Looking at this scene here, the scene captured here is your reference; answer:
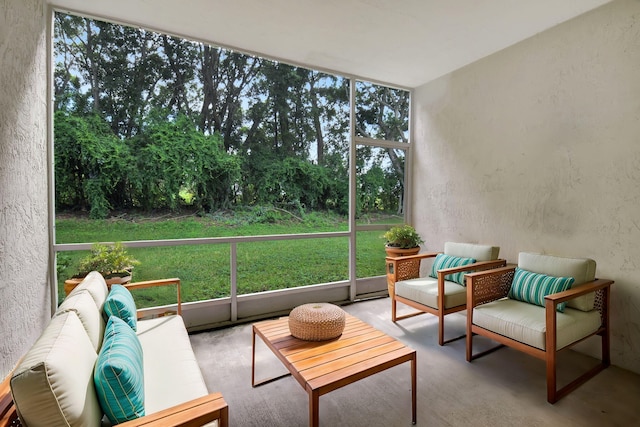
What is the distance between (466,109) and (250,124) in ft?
9.45

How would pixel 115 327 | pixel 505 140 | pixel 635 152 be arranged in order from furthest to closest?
pixel 505 140 → pixel 635 152 → pixel 115 327

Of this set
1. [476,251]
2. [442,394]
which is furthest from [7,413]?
[476,251]

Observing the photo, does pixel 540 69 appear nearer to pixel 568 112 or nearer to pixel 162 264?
pixel 568 112

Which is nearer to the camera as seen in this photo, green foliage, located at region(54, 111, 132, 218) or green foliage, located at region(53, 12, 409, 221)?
green foliage, located at region(54, 111, 132, 218)

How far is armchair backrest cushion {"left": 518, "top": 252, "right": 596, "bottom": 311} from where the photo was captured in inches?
91.4

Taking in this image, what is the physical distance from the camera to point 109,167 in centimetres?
358

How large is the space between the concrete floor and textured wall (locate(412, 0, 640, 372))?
625 millimetres

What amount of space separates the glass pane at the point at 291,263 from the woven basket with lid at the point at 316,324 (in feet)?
6.87

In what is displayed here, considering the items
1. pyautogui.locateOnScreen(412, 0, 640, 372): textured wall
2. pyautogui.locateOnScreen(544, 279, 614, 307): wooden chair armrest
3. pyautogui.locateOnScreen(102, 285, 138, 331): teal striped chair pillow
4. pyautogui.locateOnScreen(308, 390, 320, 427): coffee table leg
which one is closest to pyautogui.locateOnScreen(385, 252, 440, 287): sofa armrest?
pyautogui.locateOnScreen(412, 0, 640, 372): textured wall

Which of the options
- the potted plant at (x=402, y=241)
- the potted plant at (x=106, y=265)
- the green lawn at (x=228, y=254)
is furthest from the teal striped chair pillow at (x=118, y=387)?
the potted plant at (x=402, y=241)

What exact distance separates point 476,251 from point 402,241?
2.87ft

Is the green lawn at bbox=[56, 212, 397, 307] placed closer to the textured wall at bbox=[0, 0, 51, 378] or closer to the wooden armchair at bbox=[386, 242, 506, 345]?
the wooden armchair at bbox=[386, 242, 506, 345]

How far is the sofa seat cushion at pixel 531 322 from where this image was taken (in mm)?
2094

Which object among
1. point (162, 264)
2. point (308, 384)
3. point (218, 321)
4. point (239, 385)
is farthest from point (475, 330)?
→ point (162, 264)
